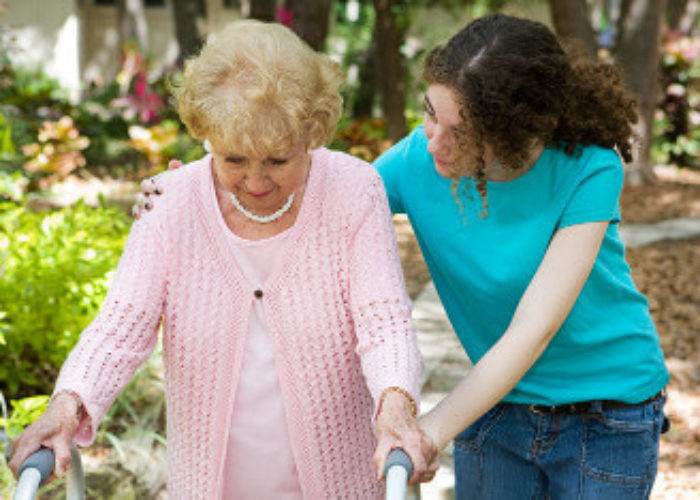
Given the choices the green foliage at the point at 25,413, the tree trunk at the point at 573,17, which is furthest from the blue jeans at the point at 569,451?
the tree trunk at the point at 573,17

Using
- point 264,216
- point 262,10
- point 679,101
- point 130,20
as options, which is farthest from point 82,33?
point 264,216

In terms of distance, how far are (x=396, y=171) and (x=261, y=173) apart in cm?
61

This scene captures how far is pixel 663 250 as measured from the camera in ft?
25.8

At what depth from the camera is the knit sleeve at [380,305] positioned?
5.92ft

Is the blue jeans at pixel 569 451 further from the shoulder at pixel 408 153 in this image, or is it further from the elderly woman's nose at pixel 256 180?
the elderly woman's nose at pixel 256 180

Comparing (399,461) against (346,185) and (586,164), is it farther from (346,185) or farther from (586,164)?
(586,164)

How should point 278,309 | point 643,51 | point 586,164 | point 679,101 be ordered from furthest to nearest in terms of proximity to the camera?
point 679,101
point 643,51
point 586,164
point 278,309

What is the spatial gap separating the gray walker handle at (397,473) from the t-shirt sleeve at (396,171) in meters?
0.86

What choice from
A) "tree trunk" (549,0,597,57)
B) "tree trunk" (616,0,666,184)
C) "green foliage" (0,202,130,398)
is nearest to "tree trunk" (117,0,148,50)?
"tree trunk" (549,0,597,57)

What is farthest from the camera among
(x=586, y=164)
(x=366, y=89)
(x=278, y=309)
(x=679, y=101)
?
(x=366, y=89)

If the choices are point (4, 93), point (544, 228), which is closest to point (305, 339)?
point (544, 228)

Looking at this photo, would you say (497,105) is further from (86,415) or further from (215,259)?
(86,415)

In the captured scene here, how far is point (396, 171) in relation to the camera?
2361 mm

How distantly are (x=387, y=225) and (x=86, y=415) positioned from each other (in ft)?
2.36
